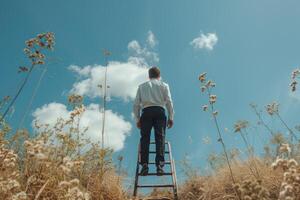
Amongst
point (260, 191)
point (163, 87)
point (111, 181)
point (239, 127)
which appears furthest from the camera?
point (163, 87)

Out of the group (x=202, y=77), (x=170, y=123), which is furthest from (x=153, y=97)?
(x=202, y=77)

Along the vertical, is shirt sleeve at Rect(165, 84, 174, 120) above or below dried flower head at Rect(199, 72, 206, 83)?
above

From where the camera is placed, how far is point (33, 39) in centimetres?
290

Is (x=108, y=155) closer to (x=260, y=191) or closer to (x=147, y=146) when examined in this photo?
(x=147, y=146)

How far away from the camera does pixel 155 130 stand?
209 inches

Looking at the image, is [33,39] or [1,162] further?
[33,39]

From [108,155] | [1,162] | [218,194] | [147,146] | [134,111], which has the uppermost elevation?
[134,111]

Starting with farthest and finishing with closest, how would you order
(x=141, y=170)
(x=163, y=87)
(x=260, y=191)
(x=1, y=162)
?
(x=163, y=87)
(x=141, y=170)
(x=1, y=162)
(x=260, y=191)

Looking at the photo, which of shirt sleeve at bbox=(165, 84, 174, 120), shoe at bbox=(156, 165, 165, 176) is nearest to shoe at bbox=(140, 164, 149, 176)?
shoe at bbox=(156, 165, 165, 176)

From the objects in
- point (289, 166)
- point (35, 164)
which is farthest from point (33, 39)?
point (289, 166)

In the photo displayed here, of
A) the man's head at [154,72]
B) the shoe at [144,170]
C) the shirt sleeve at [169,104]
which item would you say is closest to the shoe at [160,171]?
the shoe at [144,170]

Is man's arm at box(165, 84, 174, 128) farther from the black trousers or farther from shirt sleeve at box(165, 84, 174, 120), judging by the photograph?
the black trousers

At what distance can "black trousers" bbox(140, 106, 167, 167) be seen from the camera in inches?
203

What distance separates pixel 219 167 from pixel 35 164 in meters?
3.33
